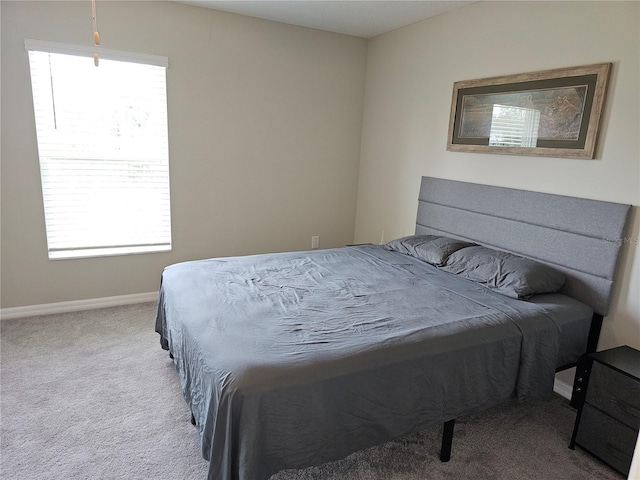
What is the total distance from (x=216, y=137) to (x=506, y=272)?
8.79 feet

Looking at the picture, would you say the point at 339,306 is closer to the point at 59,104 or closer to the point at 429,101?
the point at 429,101

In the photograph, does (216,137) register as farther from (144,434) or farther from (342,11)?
(144,434)

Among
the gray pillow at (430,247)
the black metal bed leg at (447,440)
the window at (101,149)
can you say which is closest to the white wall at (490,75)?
the gray pillow at (430,247)

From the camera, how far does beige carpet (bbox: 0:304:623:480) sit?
1.93 meters

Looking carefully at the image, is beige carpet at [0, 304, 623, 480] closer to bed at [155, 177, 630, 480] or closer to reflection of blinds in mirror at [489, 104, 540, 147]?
bed at [155, 177, 630, 480]

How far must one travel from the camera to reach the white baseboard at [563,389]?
2.61 m

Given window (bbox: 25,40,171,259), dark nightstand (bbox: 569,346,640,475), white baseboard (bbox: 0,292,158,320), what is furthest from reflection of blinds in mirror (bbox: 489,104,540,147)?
white baseboard (bbox: 0,292,158,320)

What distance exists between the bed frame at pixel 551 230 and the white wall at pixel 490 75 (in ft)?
0.23

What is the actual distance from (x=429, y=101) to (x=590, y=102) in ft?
4.46

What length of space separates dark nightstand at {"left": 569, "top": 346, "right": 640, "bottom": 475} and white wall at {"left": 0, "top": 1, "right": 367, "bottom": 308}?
2.88 m

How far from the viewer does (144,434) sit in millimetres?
2131

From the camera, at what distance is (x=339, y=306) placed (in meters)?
2.24

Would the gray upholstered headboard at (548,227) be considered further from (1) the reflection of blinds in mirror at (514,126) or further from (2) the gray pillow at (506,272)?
(1) the reflection of blinds in mirror at (514,126)

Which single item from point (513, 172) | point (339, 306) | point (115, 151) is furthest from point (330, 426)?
point (115, 151)
